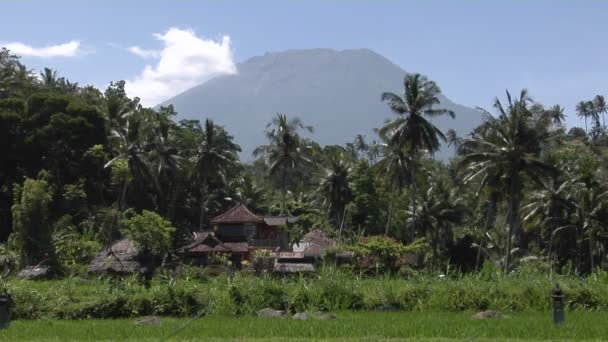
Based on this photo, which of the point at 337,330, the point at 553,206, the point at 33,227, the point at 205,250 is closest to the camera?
the point at 337,330

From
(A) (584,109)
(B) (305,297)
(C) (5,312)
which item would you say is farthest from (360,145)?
(C) (5,312)

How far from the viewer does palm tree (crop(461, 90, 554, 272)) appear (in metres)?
42.8

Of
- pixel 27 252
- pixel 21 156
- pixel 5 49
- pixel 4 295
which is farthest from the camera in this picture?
pixel 5 49

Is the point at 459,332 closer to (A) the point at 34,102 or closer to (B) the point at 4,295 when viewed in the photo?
(B) the point at 4,295

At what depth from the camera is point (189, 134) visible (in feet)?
217

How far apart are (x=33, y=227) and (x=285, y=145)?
76.9 feet

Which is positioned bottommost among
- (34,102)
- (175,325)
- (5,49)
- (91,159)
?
(175,325)

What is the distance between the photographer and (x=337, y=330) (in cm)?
1425

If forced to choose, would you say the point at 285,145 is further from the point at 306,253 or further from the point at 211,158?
the point at 306,253

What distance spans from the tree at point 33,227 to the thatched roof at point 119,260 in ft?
8.91

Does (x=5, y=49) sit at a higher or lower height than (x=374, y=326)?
higher

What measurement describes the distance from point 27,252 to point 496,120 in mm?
28040

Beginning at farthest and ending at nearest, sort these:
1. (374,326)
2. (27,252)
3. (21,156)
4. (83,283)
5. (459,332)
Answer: (21,156)
(27,252)
(83,283)
(374,326)
(459,332)

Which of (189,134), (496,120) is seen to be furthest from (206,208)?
(496,120)
